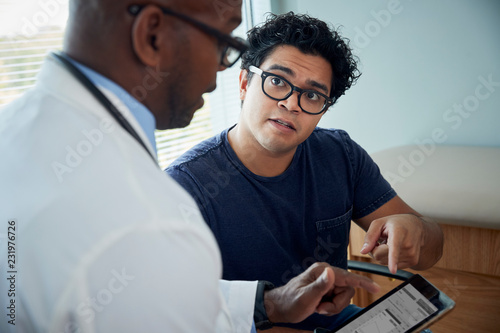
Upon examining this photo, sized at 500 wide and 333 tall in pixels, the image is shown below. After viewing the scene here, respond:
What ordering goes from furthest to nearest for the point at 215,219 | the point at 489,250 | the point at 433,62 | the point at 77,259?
1. the point at 433,62
2. the point at 489,250
3. the point at 215,219
4. the point at 77,259

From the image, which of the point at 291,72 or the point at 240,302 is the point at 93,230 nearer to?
the point at 240,302

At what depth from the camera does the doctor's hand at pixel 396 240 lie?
1196 mm

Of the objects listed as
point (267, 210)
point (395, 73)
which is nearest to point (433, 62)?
point (395, 73)

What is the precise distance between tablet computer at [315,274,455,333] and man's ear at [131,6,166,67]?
2.58ft

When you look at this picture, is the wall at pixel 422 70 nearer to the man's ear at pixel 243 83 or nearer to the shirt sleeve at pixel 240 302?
the man's ear at pixel 243 83

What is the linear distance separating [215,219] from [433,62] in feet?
4.56

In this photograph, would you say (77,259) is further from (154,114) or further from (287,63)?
(287,63)

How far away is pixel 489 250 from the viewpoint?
1.60 meters

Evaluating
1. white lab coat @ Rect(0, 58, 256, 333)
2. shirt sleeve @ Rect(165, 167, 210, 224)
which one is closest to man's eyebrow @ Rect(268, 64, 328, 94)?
shirt sleeve @ Rect(165, 167, 210, 224)

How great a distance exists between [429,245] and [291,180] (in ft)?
1.63

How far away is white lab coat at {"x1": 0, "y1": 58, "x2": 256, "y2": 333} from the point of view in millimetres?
510

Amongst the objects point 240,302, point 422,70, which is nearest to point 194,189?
point 240,302

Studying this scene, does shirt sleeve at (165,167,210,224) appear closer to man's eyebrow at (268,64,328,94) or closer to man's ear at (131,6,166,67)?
man's eyebrow at (268,64,328,94)

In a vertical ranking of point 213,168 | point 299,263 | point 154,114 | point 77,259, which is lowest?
point 299,263
